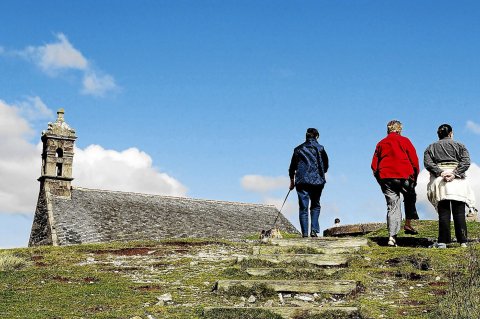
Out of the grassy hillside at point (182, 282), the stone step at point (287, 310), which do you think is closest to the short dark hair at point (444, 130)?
the grassy hillside at point (182, 282)

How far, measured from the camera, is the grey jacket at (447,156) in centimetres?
1200

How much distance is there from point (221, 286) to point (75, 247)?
19.7ft

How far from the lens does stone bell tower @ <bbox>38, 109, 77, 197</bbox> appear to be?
41.5 m

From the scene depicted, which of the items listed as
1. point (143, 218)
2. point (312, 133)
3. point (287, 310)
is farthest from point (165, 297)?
point (143, 218)

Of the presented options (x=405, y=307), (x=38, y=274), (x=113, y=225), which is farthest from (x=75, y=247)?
(x=113, y=225)

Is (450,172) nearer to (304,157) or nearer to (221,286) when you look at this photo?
(304,157)

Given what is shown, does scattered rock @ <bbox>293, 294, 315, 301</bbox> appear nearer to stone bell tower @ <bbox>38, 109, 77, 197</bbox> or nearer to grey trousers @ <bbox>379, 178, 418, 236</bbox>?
grey trousers @ <bbox>379, 178, 418, 236</bbox>

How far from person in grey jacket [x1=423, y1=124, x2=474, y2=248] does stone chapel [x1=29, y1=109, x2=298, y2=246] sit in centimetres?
2779

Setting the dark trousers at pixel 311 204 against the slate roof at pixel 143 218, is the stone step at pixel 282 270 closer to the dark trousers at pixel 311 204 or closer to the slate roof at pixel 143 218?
the dark trousers at pixel 311 204

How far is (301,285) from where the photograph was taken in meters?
8.91

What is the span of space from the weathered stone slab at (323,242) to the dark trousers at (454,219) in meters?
1.51

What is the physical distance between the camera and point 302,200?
13617mm

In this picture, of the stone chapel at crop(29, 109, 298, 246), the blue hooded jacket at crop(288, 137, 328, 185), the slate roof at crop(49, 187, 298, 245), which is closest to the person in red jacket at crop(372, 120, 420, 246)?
the blue hooded jacket at crop(288, 137, 328, 185)

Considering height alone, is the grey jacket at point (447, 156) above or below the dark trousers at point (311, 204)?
above
